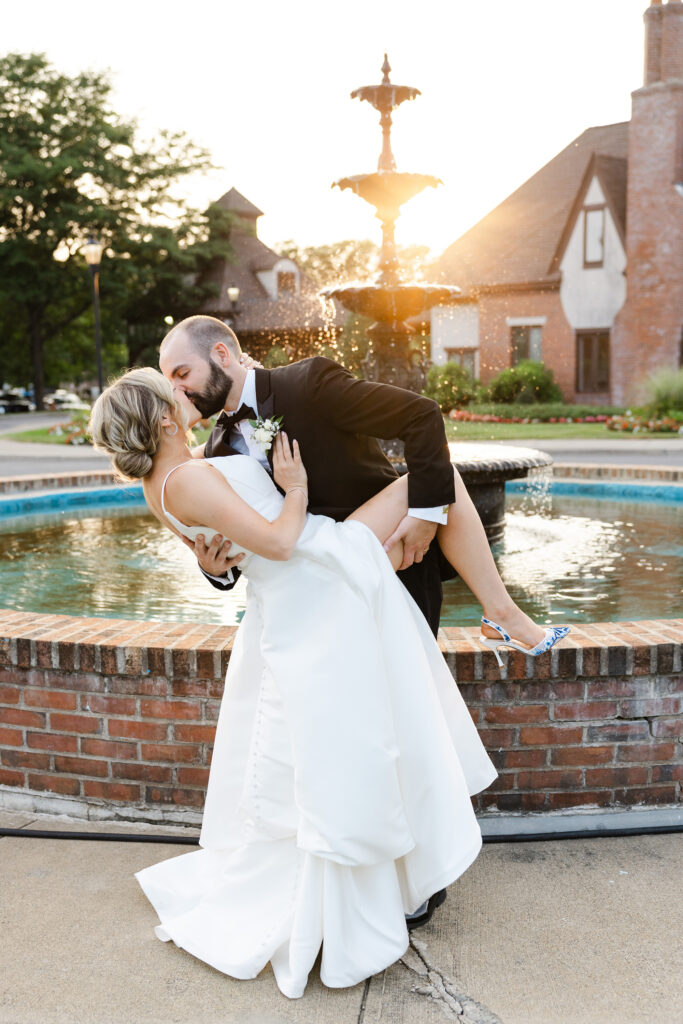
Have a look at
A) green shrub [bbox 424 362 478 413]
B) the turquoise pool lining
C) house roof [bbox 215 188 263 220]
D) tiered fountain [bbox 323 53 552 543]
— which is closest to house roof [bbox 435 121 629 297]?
green shrub [bbox 424 362 478 413]

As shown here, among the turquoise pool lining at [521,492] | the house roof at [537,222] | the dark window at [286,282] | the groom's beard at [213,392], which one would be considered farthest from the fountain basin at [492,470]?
the dark window at [286,282]

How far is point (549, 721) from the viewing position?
3.42 m

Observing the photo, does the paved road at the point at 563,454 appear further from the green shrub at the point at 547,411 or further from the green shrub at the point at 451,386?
the green shrub at the point at 451,386

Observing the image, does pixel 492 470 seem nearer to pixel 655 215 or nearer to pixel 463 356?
pixel 655 215

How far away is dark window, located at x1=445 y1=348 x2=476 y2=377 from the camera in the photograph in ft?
120

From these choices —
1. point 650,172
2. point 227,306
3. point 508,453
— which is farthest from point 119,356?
point 508,453

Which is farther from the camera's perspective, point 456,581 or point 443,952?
point 456,581

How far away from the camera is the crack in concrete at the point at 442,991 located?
7.77ft

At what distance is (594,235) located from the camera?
3325 cm

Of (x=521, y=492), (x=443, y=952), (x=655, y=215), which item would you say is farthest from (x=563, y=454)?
(x=655, y=215)

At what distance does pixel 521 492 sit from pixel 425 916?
782cm

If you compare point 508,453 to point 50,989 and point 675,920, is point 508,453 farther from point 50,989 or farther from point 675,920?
point 50,989

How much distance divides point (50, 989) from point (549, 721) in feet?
6.02

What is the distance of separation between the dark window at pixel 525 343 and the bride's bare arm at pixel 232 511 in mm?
33210
